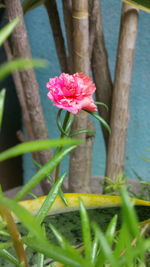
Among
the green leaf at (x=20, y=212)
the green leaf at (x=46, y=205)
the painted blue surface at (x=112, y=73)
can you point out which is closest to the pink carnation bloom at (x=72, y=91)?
the green leaf at (x=46, y=205)

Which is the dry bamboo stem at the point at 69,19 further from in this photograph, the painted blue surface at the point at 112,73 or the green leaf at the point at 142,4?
the painted blue surface at the point at 112,73

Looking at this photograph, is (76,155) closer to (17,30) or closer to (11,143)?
(17,30)

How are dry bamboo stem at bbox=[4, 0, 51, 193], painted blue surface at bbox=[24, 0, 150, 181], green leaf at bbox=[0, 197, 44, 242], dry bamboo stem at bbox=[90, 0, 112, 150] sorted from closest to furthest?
green leaf at bbox=[0, 197, 44, 242], dry bamboo stem at bbox=[4, 0, 51, 193], dry bamboo stem at bbox=[90, 0, 112, 150], painted blue surface at bbox=[24, 0, 150, 181]

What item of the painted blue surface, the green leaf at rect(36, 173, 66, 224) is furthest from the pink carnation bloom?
the painted blue surface

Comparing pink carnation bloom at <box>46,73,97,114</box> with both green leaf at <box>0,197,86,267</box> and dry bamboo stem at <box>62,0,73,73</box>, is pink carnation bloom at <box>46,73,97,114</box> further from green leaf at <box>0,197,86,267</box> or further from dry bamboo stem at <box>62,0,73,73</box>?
dry bamboo stem at <box>62,0,73,73</box>

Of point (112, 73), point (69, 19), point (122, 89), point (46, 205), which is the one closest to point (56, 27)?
point (69, 19)

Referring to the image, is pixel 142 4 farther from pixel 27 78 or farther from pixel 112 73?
pixel 112 73
